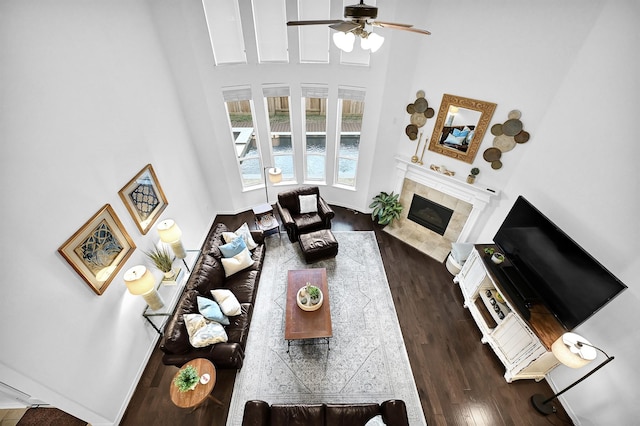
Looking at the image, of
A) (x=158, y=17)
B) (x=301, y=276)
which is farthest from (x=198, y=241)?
(x=158, y=17)

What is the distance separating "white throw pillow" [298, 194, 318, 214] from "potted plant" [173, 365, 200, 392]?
11.7 feet

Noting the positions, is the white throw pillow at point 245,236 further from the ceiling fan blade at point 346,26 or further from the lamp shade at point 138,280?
the ceiling fan blade at point 346,26

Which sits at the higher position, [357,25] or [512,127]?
[357,25]

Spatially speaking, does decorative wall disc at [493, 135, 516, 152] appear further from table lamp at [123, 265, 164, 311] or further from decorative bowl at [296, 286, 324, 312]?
table lamp at [123, 265, 164, 311]

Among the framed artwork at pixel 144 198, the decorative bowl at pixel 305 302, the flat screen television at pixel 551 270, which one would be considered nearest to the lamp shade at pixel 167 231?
the framed artwork at pixel 144 198

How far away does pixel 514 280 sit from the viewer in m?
3.82

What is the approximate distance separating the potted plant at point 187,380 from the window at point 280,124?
14.3ft

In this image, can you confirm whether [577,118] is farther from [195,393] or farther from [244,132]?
[244,132]

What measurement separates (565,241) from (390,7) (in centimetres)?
407

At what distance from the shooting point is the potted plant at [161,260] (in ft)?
13.0

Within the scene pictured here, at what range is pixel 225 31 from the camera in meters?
4.68

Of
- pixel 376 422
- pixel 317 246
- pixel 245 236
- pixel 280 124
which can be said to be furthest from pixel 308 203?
pixel 376 422

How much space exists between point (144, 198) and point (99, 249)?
103 cm

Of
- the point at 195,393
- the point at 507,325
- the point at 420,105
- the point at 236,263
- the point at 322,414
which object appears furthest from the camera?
the point at 420,105
